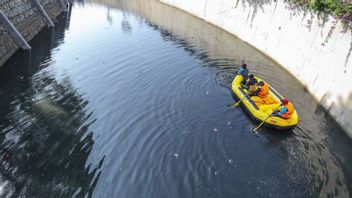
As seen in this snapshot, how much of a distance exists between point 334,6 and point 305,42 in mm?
3245

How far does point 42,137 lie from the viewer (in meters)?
14.5

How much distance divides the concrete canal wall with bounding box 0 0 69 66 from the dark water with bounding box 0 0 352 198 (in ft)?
4.14

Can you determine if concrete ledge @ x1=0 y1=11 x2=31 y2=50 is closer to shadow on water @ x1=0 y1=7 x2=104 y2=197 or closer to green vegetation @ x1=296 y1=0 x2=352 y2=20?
shadow on water @ x1=0 y1=7 x2=104 y2=197

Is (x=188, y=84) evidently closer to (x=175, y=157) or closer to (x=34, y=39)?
(x=175, y=157)

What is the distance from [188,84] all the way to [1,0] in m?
17.6

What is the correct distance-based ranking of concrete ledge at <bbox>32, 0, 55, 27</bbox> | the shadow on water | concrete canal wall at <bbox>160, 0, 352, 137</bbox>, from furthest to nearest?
1. concrete ledge at <bbox>32, 0, 55, 27</bbox>
2. concrete canal wall at <bbox>160, 0, 352, 137</bbox>
3. the shadow on water

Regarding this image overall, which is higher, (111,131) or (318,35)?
(318,35)

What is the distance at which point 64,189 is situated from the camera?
11.5 m

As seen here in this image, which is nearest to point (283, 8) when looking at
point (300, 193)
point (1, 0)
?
point (300, 193)

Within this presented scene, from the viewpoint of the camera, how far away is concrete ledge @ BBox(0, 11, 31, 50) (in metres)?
23.2

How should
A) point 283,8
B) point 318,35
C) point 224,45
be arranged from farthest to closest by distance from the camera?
point 224,45 → point 283,8 → point 318,35

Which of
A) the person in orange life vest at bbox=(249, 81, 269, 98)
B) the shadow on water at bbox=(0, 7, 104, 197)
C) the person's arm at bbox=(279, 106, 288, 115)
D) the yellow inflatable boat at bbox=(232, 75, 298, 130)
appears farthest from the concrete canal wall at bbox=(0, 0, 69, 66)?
the person's arm at bbox=(279, 106, 288, 115)

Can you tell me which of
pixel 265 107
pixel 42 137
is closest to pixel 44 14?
pixel 42 137

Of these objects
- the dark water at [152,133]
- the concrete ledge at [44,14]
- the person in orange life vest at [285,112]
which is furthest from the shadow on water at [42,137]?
the concrete ledge at [44,14]
